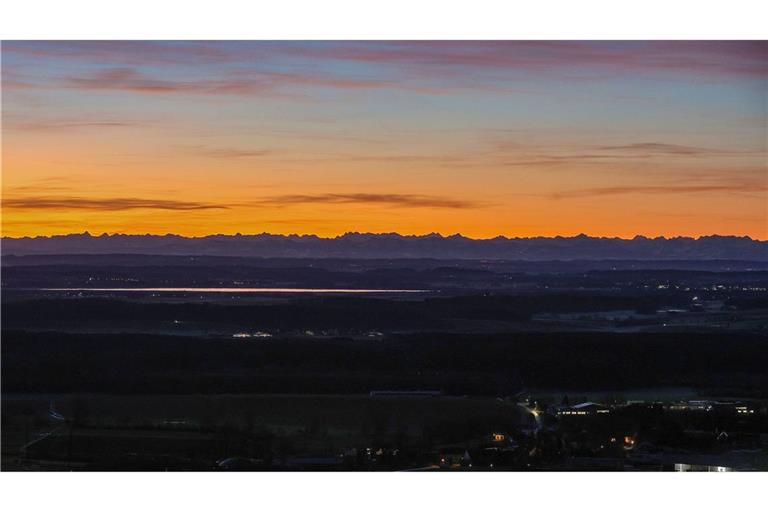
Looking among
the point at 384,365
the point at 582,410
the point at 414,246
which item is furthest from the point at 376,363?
the point at 582,410

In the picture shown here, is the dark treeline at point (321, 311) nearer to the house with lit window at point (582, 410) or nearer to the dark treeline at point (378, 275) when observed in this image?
the dark treeline at point (378, 275)

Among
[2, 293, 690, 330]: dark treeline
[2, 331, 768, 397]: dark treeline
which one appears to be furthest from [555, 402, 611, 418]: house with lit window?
[2, 293, 690, 330]: dark treeline

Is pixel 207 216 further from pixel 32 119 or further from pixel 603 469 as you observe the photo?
pixel 603 469

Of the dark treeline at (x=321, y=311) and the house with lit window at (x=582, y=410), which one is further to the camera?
the dark treeline at (x=321, y=311)

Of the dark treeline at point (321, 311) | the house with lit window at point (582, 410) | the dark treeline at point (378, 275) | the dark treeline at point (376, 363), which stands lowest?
the house with lit window at point (582, 410)

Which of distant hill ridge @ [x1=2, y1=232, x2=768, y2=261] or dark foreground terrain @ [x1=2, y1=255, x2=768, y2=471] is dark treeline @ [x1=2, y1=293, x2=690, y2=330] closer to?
dark foreground terrain @ [x1=2, y1=255, x2=768, y2=471]

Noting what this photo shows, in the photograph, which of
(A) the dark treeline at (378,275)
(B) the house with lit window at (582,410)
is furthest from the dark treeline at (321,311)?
(B) the house with lit window at (582,410)
